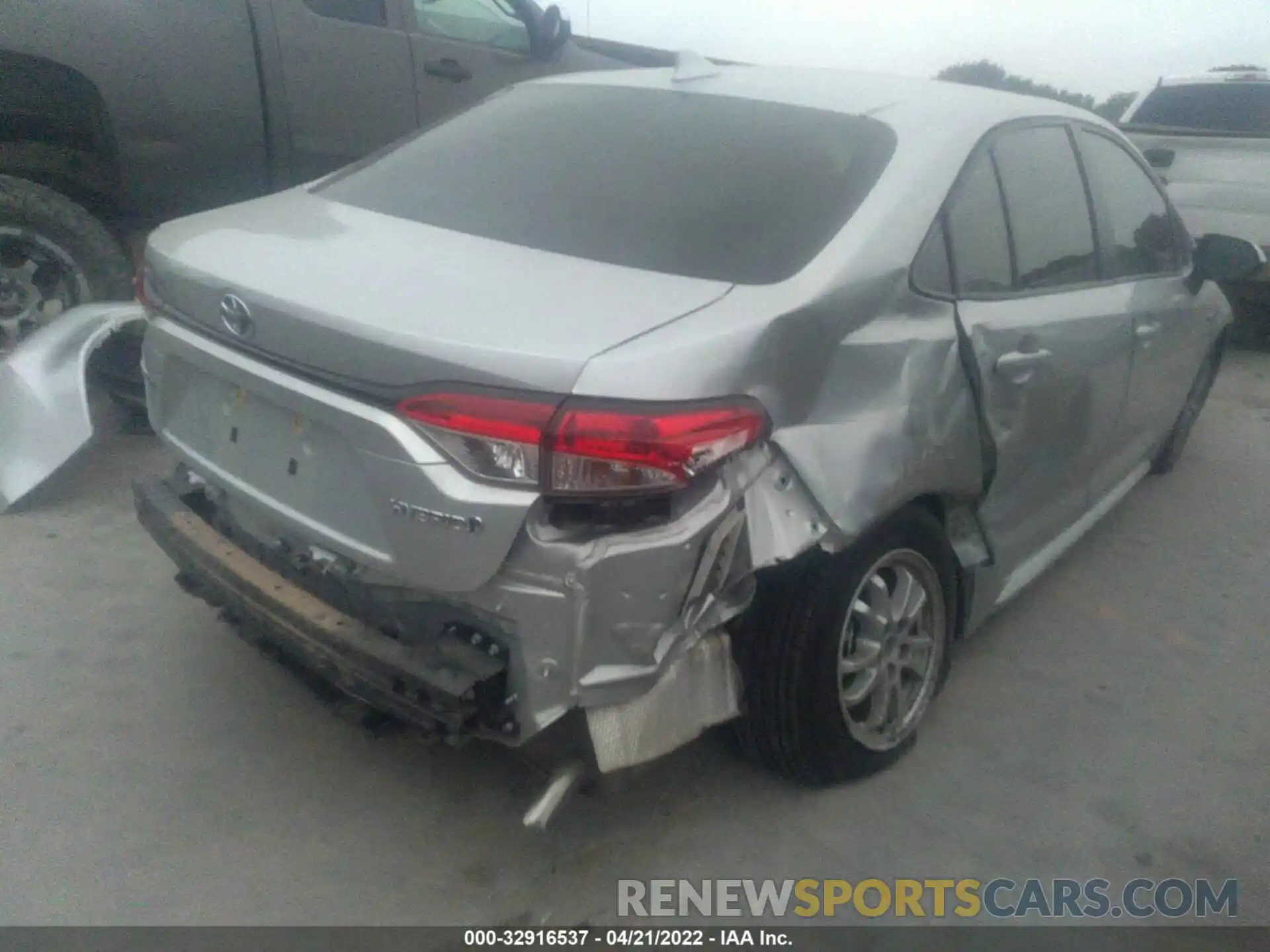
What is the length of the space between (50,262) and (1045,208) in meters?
3.73

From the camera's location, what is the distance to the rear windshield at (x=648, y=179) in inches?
96.0

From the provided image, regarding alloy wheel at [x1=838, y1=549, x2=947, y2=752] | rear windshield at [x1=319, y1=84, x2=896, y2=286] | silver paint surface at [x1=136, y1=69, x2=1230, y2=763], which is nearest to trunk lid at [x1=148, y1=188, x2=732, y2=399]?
silver paint surface at [x1=136, y1=69, x2=1230, y2=763]

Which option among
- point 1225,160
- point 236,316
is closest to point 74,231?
point 236,316

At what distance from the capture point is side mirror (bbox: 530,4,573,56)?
547 centimetres

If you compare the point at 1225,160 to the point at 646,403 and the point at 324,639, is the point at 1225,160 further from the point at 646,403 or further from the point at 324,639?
the point at 324,639

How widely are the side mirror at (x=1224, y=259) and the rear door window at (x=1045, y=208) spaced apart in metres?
0.91

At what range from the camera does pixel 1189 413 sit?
16.4ft

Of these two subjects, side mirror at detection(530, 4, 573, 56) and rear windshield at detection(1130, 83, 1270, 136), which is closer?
side mirror at detection(530, 4, 573, 56)

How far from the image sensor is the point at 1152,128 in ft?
25.3

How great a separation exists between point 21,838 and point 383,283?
148 centimetres

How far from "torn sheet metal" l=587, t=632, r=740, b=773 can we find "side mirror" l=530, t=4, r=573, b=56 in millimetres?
4048

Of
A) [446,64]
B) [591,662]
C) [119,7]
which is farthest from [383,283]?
[446,64]
